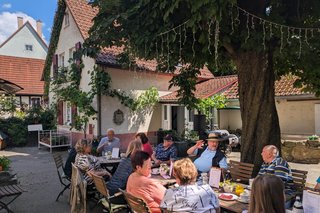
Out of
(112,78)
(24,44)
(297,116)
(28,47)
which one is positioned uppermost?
(24,44)

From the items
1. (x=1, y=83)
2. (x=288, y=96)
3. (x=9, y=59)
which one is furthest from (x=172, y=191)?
(x=9, y=59)

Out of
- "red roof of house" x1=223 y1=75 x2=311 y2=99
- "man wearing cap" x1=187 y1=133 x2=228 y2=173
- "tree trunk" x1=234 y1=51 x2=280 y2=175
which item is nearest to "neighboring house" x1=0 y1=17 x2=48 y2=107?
"red roof of house" x1=223 y1=75 x2=311 y2=99

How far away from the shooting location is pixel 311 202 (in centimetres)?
289

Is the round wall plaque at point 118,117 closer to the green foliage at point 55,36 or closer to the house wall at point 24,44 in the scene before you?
the green foliage at point 55,36

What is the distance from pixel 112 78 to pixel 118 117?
194 centimetres

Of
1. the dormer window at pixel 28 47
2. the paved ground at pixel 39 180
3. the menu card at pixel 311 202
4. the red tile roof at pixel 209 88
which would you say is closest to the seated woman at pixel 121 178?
the paved ground at pixel 39 180

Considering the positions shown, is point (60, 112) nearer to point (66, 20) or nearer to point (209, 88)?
point (66, 20)

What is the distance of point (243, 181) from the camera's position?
521 centimetres

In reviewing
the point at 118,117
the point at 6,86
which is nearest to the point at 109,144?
the point at 6,86

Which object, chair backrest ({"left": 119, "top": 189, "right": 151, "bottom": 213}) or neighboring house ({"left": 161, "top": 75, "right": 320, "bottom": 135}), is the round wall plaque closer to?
neighboring house ({"left": 161, "top": 75, "right": 320, "bottom": 135})

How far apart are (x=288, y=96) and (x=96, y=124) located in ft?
33.1

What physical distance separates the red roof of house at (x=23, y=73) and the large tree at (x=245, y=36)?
69.6 ft

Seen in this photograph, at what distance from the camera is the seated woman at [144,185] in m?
3.75

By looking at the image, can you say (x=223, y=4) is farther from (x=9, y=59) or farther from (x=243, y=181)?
(x=9, y=59)
